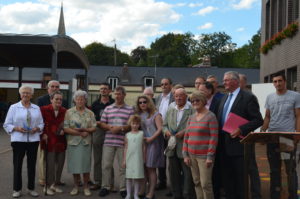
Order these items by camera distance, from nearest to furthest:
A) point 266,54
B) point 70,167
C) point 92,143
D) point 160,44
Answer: point 70,167, point 92,143, point 266,54, point 160,44

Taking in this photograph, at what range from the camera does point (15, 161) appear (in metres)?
6.64

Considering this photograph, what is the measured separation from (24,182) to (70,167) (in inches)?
54.8

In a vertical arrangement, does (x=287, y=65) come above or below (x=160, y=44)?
below

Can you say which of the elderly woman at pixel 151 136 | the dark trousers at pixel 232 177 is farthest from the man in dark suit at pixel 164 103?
the dark trousers at pixel 232 177

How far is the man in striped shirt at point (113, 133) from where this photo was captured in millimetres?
6809

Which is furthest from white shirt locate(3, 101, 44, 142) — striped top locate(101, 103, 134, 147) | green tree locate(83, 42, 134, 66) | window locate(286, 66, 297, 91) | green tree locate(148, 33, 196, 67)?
green tree locate(148, 33, 196, 67)

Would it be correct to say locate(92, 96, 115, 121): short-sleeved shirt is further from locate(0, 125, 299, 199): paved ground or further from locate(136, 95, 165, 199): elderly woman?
locate(0, 125, 299, 199): paved ground

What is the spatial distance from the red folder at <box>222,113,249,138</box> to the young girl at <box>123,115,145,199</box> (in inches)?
63.7

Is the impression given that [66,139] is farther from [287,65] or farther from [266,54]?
[266,54]

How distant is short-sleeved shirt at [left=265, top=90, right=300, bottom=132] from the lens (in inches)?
251

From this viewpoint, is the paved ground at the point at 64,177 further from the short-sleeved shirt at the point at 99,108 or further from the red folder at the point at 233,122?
the short-sleeved shirt at the point at 99,108

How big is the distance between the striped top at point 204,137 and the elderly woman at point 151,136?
1087mm

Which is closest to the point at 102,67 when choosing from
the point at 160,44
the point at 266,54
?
the point at 160,44

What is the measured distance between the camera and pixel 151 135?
21.8 feet
